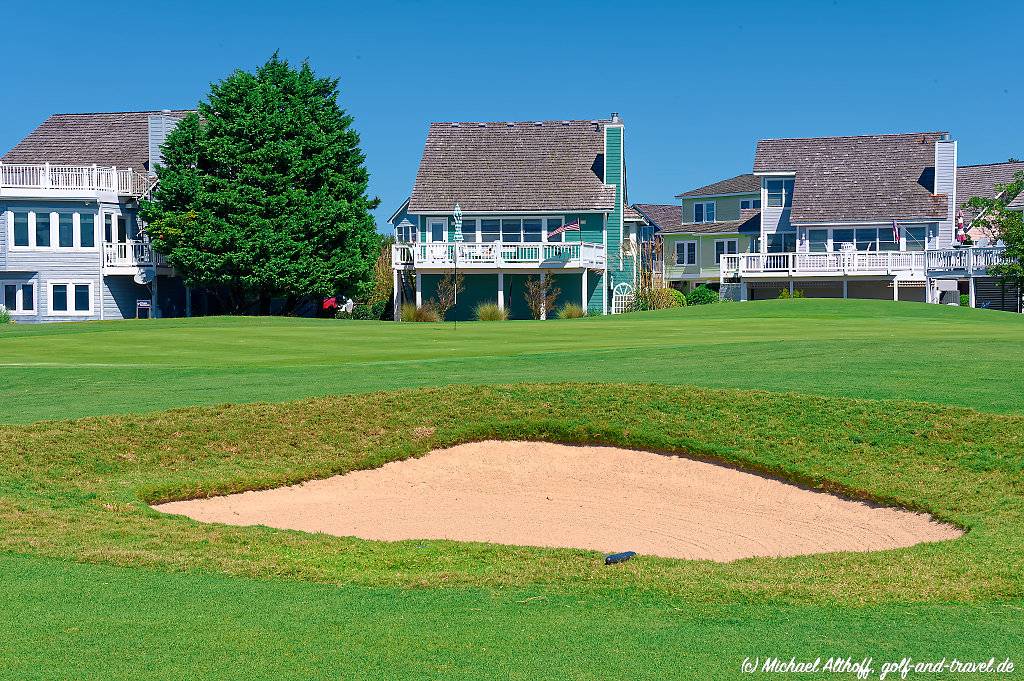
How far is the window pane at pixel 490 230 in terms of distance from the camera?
5784cm

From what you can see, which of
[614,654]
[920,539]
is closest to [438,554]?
[614,654]

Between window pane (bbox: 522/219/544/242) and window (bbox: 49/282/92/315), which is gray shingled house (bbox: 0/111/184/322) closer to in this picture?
window (bbox: 49/282/92/315)

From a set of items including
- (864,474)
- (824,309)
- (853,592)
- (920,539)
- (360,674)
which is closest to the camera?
(360,674)

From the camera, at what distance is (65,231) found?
53.7 metres

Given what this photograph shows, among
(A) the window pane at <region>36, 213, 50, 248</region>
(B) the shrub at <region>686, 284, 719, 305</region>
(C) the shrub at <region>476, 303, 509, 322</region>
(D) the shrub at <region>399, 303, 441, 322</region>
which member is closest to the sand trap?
(C) the shrub at <region>476, 303, 509, 322</region>

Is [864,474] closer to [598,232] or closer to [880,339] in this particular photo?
[880,339]

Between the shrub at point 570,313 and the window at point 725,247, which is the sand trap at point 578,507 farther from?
the window at point 725,247

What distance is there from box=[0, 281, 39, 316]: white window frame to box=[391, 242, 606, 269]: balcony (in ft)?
52.3

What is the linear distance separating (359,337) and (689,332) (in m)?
8.20

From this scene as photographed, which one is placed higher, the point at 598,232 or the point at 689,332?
the point at 598,232

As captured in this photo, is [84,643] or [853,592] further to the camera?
[853,592]

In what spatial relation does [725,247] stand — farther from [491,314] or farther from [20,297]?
[20,297]

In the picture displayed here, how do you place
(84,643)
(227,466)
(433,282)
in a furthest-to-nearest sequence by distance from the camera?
(433,282) → (227,466) → (84,643)

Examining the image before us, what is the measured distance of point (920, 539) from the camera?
10984 mm
